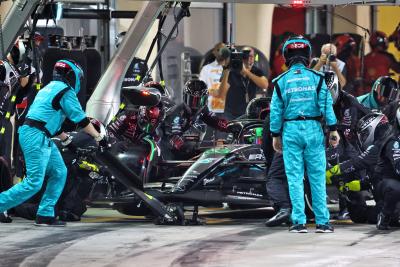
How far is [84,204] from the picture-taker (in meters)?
16.2

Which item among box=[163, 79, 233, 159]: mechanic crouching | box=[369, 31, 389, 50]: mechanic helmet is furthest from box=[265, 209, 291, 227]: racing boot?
box=[369, 31, 389, 50]: mechanic helmet

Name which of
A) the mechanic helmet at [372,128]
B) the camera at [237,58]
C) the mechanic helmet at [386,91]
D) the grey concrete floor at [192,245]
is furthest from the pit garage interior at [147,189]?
the mechanic helmet at [372,128]

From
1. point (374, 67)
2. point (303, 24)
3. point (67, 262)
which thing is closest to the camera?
point (67, 262)

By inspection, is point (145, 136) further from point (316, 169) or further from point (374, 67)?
point (374, 67)

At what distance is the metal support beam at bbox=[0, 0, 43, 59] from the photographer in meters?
16.2

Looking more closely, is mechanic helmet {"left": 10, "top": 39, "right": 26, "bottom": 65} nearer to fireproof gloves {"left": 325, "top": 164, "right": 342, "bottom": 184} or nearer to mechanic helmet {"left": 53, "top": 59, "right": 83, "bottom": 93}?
mechanic helmet {"left": 53, "top": 59, "right": 83, "bottom": 93}

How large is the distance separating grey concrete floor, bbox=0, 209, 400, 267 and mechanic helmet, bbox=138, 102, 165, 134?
1289mm

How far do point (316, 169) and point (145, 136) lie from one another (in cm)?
284

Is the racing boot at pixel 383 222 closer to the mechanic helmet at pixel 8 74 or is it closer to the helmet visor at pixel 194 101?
the helmet visor at pixel 194 101

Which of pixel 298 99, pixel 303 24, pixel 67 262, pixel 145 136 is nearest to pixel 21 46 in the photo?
pixel 145 136

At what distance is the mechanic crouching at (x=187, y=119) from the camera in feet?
56.6

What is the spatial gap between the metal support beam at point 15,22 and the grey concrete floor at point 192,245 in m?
2.15

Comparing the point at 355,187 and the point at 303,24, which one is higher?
the point at 303,24

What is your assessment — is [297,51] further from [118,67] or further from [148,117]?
[118,67]
